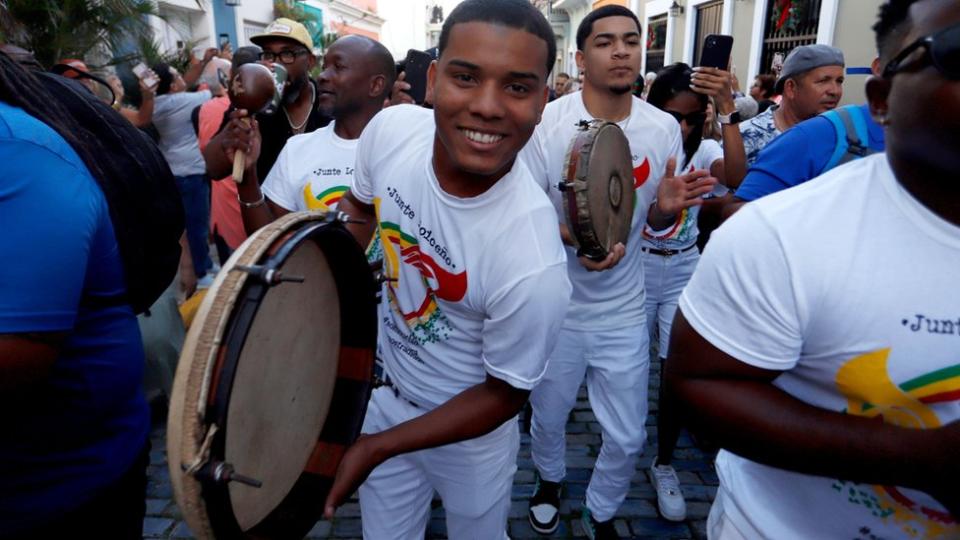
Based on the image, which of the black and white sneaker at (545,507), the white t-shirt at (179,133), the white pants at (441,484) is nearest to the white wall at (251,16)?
the white t-shirt at (179,133)

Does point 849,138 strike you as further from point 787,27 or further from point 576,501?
point 787,27

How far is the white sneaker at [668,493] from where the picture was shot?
3.32 meters

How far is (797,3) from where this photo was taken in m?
9.90

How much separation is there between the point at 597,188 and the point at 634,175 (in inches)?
26.7

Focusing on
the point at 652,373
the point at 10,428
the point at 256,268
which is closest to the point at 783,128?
the point at 652,373

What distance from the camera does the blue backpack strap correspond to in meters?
2.19

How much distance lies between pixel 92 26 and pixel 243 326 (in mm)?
9311

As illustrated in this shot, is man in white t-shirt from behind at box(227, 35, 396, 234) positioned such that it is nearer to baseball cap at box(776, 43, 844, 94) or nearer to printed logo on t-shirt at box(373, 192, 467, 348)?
printed logo on t-shirt at box(373, 192, 467, 348)

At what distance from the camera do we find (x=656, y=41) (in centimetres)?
1759

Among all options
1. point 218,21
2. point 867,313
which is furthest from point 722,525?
point 218,21

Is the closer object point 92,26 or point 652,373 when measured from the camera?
point 652,373

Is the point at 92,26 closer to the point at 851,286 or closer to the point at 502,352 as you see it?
the point at 502,352

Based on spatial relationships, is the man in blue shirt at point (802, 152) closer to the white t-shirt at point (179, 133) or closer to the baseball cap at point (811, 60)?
the baseball cap at point (811, 60)

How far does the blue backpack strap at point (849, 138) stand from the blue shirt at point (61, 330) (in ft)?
7.40
